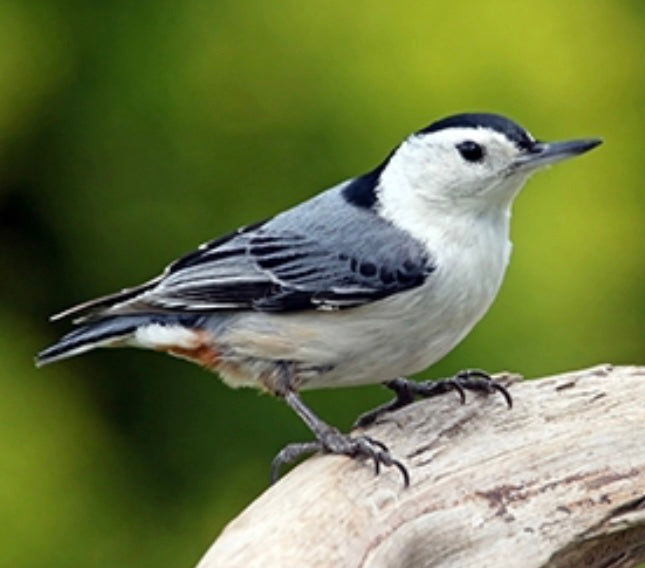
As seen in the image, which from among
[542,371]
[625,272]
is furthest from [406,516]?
[625,272]

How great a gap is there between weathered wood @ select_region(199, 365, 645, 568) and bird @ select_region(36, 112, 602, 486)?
70 mm

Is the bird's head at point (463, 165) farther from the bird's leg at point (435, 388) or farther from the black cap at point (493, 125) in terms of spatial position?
the bird's leg at point (435, 388)

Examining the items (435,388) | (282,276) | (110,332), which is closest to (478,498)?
(435,388)

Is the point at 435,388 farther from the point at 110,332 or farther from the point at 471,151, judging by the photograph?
the point at 110,332

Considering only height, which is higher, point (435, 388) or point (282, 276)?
point (282, 276)

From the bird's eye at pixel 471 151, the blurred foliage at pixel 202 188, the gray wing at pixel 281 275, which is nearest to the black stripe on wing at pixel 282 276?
the gray wing at pixel 281 275

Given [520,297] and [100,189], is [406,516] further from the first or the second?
[100,189]

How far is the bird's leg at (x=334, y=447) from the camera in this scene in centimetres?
208

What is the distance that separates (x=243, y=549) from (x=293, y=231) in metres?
0.64

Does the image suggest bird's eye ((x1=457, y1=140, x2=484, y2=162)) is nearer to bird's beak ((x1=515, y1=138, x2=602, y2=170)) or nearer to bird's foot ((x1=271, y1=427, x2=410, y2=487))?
bird's beak ((x1=515, y1=138, x2=602, y2=170))

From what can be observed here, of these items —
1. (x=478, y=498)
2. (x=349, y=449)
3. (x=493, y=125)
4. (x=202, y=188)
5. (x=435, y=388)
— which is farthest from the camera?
(x=202, y=188)

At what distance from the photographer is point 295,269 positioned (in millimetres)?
2320

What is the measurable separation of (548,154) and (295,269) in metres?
0.38

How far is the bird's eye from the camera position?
87.8 inches
